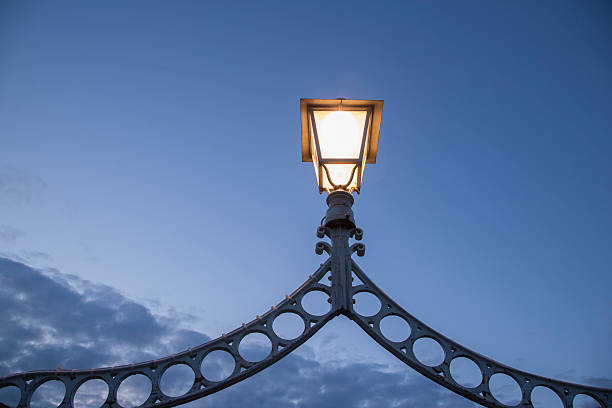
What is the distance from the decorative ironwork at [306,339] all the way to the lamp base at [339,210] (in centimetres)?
27

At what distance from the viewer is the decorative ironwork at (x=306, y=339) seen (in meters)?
3.08

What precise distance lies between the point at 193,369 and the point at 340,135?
2.11 meters

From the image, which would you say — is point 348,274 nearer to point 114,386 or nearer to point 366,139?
point 366,139

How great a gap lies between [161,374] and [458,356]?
2.13m

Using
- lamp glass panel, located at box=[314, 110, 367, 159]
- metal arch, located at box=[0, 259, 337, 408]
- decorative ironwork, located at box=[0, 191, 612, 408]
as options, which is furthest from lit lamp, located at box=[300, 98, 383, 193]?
metal arch, located at box=[0, 259, 337, 408]

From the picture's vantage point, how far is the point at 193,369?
317 cm

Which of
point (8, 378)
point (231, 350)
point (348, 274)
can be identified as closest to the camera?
point (8, 378)

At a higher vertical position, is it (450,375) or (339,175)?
(339,175)

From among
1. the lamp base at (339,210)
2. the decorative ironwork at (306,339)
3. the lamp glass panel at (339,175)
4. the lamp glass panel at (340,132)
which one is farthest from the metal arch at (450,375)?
the lamp glass panel at (340,132)

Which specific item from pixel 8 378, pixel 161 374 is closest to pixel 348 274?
pixel 161 374

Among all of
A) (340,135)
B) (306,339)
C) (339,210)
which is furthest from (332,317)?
(340,135)

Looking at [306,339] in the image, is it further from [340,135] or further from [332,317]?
[340,135]

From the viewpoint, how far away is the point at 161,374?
3.16 m

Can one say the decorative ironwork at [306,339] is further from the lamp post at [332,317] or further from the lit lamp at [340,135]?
the lit lamp at [340,135]
